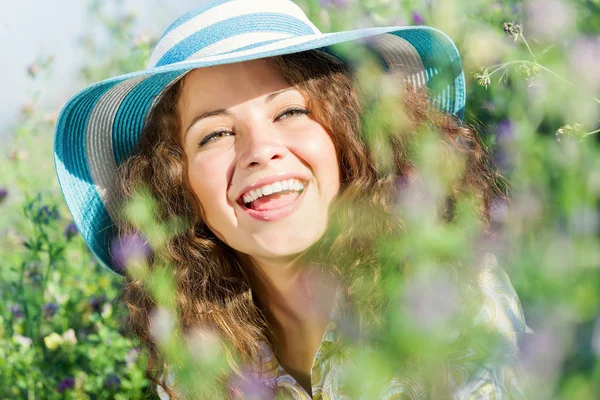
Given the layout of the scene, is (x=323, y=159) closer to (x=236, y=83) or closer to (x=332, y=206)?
(x=332, y=206)

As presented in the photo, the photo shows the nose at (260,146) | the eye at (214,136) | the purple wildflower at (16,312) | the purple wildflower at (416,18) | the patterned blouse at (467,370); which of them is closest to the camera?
the patterned blouse at (467,370)

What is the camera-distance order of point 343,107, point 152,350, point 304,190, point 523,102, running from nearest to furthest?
point 523,102
point 304,190
point 343,107
point 152,350

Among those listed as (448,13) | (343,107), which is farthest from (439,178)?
(343,107)

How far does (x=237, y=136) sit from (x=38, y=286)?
1061mm

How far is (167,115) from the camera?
1363 millimetres

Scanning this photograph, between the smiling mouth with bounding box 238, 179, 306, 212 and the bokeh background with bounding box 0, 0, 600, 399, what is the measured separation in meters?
0.26

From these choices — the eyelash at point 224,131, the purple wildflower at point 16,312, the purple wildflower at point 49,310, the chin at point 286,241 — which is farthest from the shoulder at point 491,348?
the purple wildflower at point 16,312

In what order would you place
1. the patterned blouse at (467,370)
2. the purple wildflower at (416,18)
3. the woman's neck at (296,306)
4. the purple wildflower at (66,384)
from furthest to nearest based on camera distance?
the purple wildflower at (66,384) → the purple wildflower at (416,18) → the woman's neck at (296,306) → the patterned blouse at (467,370)

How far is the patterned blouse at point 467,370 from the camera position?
91 centimetres

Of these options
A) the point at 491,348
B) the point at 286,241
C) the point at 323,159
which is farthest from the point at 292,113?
the point at 491,348

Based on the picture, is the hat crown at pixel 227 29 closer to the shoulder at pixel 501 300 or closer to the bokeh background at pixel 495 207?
the bokeh background at pixel 495 207

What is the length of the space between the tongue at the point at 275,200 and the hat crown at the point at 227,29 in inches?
9.6

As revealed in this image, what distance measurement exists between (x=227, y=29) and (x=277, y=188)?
30 centimetres

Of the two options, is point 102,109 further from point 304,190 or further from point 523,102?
point 523,102
